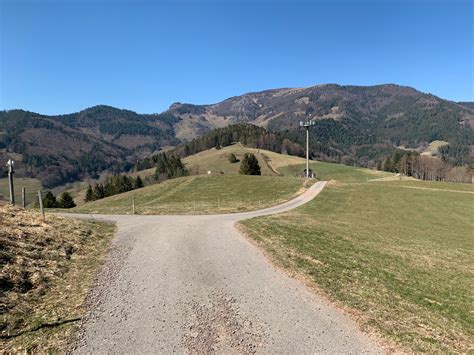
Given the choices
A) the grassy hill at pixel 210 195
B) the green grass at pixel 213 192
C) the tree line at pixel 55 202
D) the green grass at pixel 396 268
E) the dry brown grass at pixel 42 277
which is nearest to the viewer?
the dry brown grass at pixel 42 277

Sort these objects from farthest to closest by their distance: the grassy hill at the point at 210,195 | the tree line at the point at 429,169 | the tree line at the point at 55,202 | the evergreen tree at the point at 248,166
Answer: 1. the tree line at the point at 429,169
2. the evergreen tree at the point at 248,166
3. the tree line at the point at 55,202
4. the grassy hill at the point at 210,195

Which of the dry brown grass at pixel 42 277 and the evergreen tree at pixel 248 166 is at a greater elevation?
the evergreen tree at pixel 248 166

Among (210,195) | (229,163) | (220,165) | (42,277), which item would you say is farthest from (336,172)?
(42,277)

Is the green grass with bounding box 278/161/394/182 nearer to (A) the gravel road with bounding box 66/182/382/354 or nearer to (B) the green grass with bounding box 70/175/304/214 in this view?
(B) the green grass with bounding box 70/175/304/214

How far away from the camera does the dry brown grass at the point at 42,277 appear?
357 inches

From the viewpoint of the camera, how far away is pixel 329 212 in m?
43.2

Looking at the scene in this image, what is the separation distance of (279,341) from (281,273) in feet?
18.9

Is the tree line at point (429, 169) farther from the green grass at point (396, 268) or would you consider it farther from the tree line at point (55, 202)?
the tree line at point (55, 202)

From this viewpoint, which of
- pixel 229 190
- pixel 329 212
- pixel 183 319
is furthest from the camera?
pixel 229 190

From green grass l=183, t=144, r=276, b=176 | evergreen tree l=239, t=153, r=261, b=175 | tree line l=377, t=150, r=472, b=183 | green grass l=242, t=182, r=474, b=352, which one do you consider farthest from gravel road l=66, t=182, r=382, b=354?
tree line l=377, t=150, r=472, b=183

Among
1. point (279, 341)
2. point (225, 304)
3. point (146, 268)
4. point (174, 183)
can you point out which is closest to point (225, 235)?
point (146, 268)

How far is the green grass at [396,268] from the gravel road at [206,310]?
1296 millimetres

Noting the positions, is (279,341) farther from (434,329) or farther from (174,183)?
(174,183)

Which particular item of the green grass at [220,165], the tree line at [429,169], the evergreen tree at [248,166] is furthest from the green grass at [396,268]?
the tree line at [429,169]
